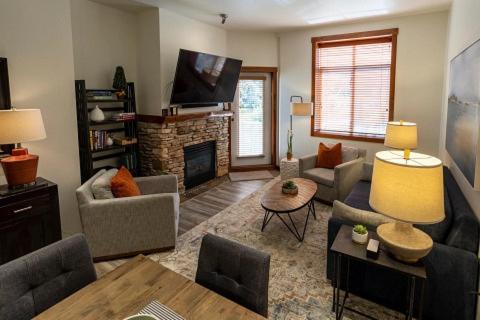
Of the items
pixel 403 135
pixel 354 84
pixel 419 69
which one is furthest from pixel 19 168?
pixel 419 69

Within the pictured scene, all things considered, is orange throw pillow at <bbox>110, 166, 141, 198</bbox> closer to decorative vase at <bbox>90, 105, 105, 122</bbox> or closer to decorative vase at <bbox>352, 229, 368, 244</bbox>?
decorative vase at <bbox>90, 105, 105, 122</bbox>

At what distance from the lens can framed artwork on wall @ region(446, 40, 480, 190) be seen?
2109 millimetres

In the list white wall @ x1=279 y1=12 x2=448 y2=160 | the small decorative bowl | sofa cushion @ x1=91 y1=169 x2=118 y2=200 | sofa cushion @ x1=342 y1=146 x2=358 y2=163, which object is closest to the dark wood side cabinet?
sofa cushion @ x1=91 y1=169 x2=118 y2=200

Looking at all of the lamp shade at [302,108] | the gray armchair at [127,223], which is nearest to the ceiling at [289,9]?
the lamp shade at [302,108]

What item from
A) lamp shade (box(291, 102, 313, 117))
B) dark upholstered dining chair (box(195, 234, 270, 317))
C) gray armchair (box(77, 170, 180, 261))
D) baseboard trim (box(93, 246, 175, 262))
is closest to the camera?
dark upholstered dining chair (box(195, 234, 270, 317))

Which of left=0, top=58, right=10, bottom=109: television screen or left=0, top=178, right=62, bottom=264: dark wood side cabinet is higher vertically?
left=0, top=58, right=10, bottom=109: television screen

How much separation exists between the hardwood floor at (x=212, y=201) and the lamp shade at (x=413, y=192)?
2736mm

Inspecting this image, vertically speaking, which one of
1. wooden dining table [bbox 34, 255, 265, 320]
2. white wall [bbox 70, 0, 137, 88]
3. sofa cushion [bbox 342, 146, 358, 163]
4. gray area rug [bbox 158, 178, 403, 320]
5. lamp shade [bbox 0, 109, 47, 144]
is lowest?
gray area rug [bbox 158, 178, 403, 320]

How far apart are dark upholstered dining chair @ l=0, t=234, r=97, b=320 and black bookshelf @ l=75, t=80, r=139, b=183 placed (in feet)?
8.38

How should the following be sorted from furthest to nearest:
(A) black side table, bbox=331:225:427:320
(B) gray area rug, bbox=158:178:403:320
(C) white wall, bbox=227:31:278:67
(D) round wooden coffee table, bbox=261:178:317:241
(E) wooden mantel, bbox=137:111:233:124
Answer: (C) white wall, bbox=227:31:278:67, (E) wooden mantel, bbox=137:111:233:124, (D) round wooden coffee table, bbox=261:178:317:241, (B) gray area rug, bbox=158:178:403:320, (A) black side table, bbox=331:225:427:320

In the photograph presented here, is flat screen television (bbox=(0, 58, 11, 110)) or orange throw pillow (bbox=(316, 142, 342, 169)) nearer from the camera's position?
flat screen television (bbox=(0, 58, 11, 110))

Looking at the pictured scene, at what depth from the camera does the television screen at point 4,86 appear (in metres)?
2.91

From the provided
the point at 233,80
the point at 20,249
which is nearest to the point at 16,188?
the point at 20,249

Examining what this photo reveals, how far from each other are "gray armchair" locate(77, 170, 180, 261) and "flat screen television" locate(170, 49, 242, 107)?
2041mm
